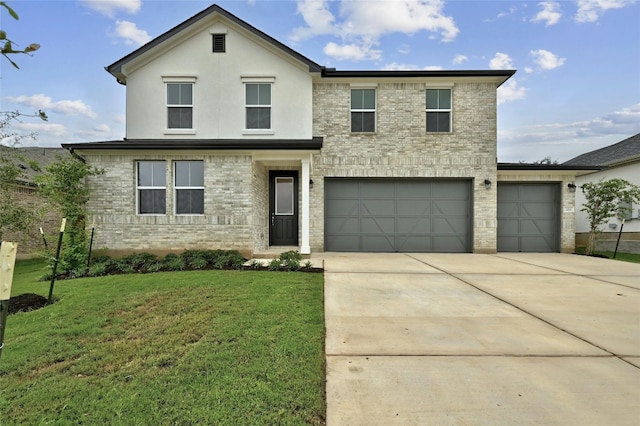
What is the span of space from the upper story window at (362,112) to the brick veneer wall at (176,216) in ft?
15.3

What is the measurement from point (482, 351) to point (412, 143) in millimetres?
9588

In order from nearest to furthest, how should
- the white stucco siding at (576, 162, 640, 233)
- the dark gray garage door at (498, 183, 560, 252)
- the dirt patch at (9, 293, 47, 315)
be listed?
the dirt patch at (9, 293, 47, 315)
the dark gray garage door at (498, 183, 560, 252)
the white stucco siding at (576, 162, 640, 233)

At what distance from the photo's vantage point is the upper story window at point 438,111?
478 inches

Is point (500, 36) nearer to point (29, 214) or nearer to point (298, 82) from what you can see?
point (298, 82)

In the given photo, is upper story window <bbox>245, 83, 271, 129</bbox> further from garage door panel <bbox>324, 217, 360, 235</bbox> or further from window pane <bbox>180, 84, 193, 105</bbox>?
garage door panel <bbox>324, 217, 360, 235</bbox>

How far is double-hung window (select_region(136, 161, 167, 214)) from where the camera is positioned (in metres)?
9.99

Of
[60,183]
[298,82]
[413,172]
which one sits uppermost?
[298,82]

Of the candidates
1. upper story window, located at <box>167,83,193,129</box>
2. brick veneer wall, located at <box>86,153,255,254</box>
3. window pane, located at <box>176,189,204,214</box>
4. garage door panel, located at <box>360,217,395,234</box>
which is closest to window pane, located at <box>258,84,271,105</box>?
upper story window, located at <box>167,83,193,129</box>

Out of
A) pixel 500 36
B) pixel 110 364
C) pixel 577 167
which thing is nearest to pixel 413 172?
pixel 577 167

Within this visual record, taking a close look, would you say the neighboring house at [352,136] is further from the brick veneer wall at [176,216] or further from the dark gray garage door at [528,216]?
the brick veneer wall at [176,216]

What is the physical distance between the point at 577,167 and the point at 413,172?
623 cm

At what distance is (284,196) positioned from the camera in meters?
12.3

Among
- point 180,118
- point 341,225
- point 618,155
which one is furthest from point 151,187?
point 618,155

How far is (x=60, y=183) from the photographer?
848 centimetres
